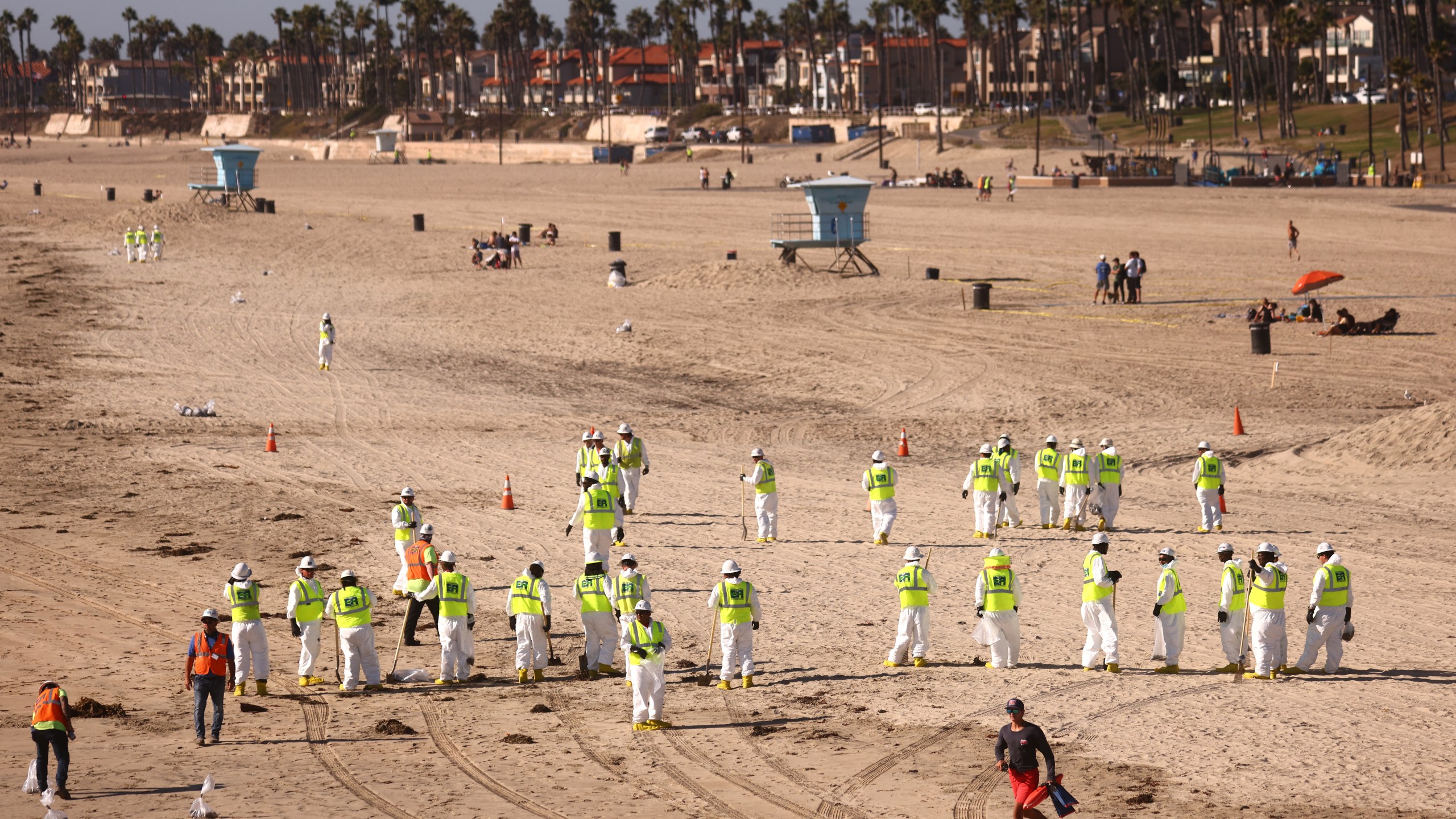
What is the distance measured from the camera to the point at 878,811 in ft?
38.2

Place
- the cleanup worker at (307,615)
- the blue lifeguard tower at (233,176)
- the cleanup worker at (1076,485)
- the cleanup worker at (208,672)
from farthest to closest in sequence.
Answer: the blue lifeguard tower at (233,176)
the cleanup worker at (1076,485)
the cleanup worker at (307,615)
the cleanup worker at (208,672)

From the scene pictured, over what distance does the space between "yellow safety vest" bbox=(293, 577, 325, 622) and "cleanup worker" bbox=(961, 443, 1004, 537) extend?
930 centimetres

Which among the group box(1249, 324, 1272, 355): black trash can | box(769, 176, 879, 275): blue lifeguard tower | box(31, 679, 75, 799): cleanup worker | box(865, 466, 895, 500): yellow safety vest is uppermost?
box(769, 176, 879, 275): blue lifeguard tower

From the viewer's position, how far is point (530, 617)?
15367 mm

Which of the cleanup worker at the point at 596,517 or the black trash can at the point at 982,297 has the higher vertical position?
the black trash can at the point at 982,297

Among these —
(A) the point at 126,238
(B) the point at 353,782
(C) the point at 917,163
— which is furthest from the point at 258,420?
(C) the point at 917,163

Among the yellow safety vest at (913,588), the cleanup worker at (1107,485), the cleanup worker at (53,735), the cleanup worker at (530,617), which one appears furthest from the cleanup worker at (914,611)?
the cleanup worker at (53,735)

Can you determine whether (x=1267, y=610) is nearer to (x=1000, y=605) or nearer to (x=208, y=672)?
(x=1000, y=605)

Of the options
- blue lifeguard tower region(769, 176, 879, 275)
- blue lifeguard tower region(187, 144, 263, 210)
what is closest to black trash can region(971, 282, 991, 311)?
blue lifeguard tower region(769, 176, 879, 275)

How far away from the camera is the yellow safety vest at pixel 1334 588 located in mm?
14672

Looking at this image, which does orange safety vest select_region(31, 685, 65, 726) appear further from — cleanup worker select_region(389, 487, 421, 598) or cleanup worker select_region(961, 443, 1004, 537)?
cleanup worker select_region(961, 443, 1004, 537)

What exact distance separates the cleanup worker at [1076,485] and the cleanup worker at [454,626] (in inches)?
376

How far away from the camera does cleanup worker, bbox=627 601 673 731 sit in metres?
13.6

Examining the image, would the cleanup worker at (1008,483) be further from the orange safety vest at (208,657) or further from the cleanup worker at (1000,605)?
the orange safety vest at (208,657)
